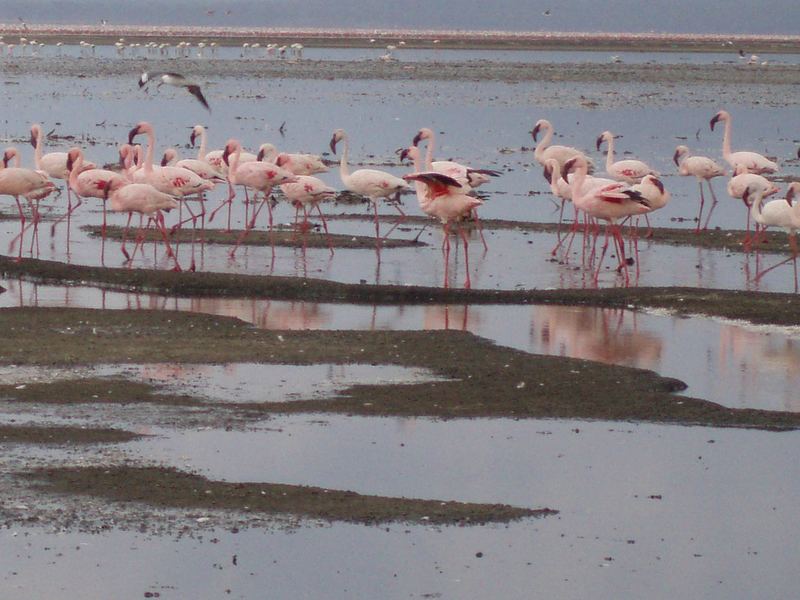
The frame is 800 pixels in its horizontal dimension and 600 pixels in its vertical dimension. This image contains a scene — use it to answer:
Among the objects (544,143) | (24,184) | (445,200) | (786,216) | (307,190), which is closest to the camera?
(445,200)

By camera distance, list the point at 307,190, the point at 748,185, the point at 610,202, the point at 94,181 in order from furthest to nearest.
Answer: the point at 748,185
the point at 307,190
the point at 94,181
the point at 610,202

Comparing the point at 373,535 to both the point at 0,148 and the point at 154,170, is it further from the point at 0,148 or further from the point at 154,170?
the point at 0,148

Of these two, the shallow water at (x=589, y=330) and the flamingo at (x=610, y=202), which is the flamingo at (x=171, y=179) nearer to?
the shallow water at (x=589, y=330)

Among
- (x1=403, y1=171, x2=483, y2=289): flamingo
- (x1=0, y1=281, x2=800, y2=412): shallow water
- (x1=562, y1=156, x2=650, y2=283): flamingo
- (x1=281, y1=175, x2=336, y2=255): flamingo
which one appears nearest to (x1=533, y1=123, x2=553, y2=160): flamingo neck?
(x1=281, y1=175, x2=336, y2=255): flamingo

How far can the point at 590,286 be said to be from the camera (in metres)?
17.2

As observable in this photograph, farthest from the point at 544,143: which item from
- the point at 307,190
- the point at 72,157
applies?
the point at 72,157

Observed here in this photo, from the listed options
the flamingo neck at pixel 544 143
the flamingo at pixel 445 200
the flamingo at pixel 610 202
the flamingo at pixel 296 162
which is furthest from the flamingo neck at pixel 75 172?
the flamingo neck at pixel 544 143

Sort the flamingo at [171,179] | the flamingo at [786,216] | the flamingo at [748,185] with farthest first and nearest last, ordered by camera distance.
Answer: the flamingo at [748,185] < the flamingo at [171,179] < the flamingo at [786,216]

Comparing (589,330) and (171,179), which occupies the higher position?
(171,179)

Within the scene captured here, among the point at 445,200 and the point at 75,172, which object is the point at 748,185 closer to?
the point at 445,200

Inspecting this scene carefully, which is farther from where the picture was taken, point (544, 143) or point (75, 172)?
point (544, 143)

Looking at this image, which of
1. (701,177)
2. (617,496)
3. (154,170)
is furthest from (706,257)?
(617,496)

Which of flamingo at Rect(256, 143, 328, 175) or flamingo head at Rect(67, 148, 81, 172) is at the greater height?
flamingo head at Rect(67, 148, 81, 172)

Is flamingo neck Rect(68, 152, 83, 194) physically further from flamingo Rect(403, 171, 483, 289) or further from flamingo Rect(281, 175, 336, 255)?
flamingo Rect(403, 171, 483, 289)
